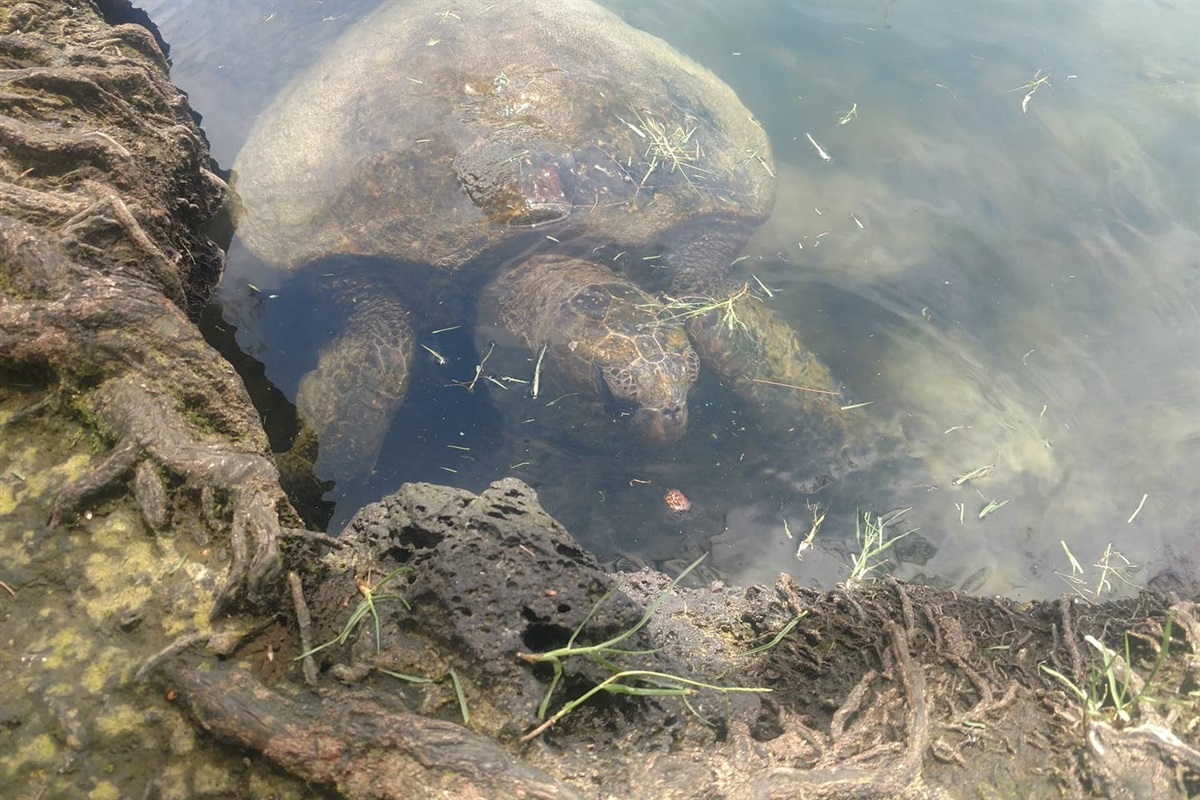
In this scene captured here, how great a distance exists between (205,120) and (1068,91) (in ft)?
25.5

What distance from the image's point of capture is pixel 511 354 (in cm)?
421

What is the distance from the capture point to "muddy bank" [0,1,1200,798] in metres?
1.35

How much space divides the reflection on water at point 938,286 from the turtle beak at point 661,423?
156mm

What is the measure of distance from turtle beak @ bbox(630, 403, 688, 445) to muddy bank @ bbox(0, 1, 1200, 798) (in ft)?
5.17

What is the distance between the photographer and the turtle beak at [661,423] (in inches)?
147

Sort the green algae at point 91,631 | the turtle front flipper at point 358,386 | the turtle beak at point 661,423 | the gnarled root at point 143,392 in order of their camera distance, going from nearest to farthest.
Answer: the green algae at point 91,631 < the gnarled root at point 143,392 < the turtle front flipper at point 358,386 < the turtle beak at point 661,423

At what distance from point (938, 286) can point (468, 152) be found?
11.9 ft

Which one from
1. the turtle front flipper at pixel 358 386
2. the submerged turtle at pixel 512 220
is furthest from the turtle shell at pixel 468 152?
the turtle front flipper at pixel 358 386

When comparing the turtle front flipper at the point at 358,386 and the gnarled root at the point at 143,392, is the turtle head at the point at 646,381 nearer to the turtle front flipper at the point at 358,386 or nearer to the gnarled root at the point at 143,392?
the turtle front flipper at the point at 358,386

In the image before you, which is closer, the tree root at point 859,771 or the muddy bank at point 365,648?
the muddy bank at point 365,648

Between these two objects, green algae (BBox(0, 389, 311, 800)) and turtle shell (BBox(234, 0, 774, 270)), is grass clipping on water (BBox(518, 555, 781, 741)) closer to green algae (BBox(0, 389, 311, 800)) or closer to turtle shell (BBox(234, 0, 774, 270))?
green algae (BBox(0, 389, 311, 800))

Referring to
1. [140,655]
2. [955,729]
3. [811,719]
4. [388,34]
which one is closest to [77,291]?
[140,655]

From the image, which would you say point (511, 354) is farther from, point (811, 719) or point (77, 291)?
point (811, 719)

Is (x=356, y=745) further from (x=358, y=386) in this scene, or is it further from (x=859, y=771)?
(x=358, y=386)
